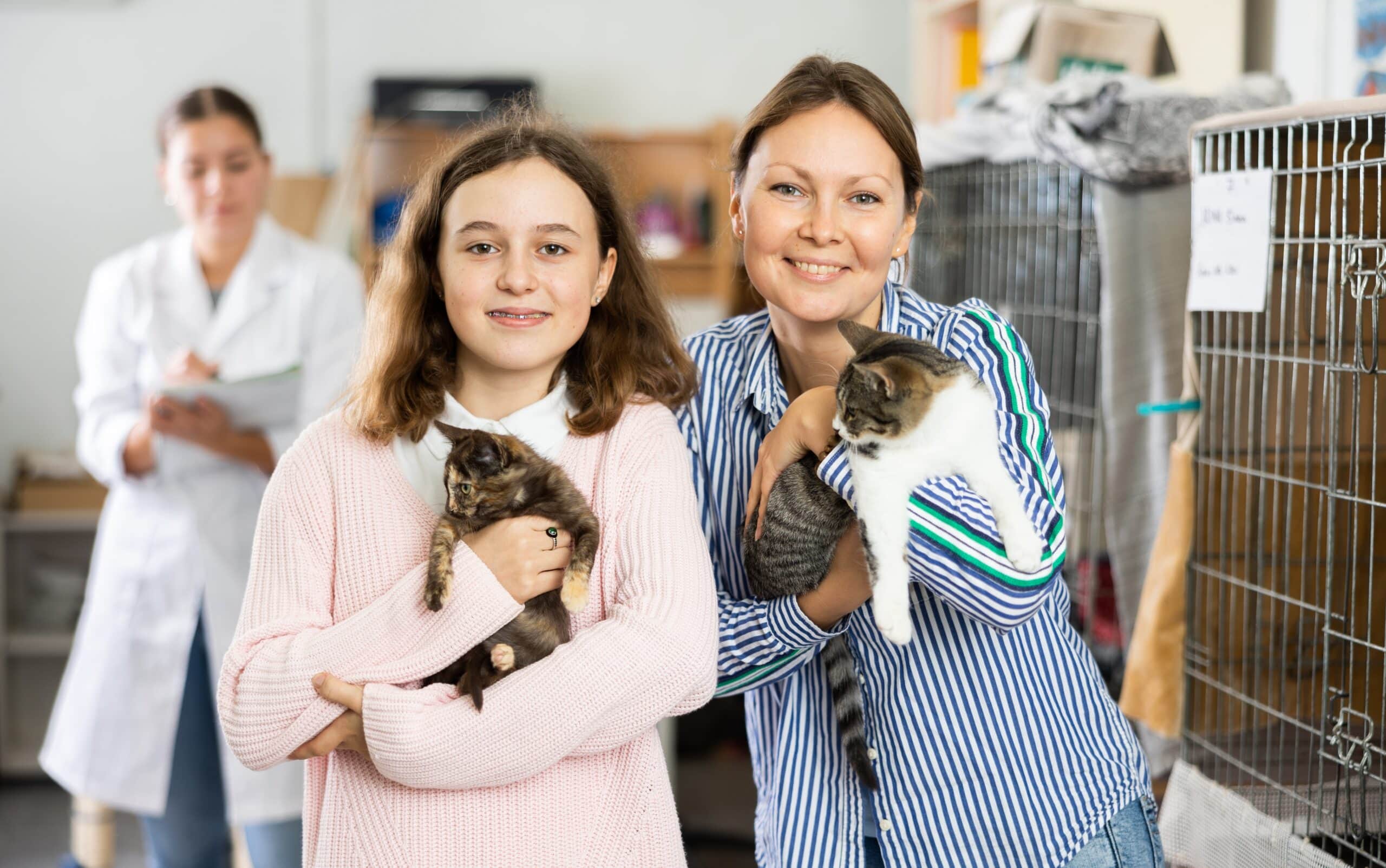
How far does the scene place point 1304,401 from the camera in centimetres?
163

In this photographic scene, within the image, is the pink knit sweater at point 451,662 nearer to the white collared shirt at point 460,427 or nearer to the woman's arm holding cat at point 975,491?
the white collared shirt at point 460,427

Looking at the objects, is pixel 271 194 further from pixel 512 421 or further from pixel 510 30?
pixel 512 421

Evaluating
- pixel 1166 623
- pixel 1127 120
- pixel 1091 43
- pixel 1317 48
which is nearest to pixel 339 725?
pixel 1166 623

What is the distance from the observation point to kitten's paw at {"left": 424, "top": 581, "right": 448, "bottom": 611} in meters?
1.13

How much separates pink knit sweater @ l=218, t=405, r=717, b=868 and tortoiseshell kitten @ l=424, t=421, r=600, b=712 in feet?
0.09

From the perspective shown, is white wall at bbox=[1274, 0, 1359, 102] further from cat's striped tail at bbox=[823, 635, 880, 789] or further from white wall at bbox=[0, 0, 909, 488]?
white wall at bbox=[0, 0, 909, 488]

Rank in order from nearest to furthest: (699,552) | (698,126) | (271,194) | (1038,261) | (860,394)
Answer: (860,394) → (699,552) → (1038,261) → (271,194) → (698,126)

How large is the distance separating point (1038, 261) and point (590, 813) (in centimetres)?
161

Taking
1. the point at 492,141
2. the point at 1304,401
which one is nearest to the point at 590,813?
the point at 492,141

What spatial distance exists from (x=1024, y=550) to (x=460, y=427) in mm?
594

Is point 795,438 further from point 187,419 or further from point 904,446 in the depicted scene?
point 187,419

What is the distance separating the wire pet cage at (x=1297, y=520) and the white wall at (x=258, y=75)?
2982mm

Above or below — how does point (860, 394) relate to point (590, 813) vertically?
above

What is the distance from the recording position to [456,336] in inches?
53.4
